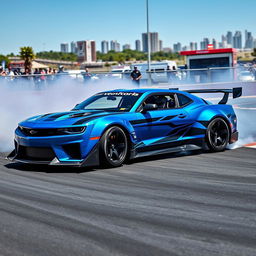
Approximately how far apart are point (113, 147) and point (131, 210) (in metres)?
2.83

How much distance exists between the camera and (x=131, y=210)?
5.42 metres

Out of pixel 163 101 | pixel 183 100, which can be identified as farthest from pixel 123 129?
pixel 183 100

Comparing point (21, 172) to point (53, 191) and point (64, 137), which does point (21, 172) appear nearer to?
point (64, 137)

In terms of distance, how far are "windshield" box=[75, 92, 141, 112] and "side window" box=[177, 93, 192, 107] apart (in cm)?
89

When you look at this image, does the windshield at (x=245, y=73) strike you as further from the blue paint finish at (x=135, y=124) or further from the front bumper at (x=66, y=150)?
the front bumper at (x=66, y=150)

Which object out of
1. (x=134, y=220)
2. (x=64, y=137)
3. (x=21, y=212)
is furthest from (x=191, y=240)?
(x=64, y=137)

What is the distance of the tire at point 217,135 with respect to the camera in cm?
963

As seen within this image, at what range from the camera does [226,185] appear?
265 inches

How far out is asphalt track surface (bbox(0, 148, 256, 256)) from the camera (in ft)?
13.9

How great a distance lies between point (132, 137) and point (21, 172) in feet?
5.88

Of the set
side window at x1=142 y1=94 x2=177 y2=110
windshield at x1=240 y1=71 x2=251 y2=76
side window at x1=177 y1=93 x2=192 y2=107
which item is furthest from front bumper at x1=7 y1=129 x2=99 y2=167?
windshield at x1=240 y1=71 x2=251 y2=76

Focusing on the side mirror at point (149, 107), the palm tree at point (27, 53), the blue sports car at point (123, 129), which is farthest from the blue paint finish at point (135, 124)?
the palm tree at point (27, 53)

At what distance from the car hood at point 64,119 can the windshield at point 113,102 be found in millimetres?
381

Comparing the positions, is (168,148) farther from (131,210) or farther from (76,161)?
(131,210)
